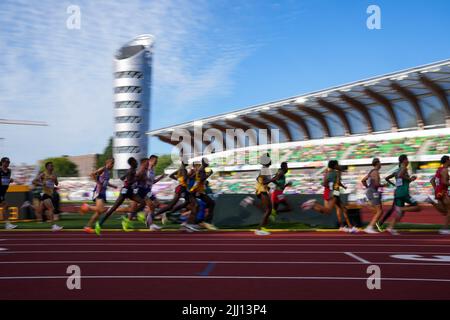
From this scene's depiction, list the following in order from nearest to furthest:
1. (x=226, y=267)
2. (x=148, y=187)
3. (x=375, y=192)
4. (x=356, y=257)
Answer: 1. (x=226, y=267)
2. (x=356, y=257)
3. (x=375, y=192)
4. (x=148, y=187)

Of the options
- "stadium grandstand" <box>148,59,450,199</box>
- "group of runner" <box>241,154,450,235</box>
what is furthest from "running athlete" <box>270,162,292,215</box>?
"stadium grandstand" <box>148,59,450,199</box>

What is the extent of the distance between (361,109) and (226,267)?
41.9 metres

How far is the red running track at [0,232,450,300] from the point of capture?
4973 millimetres

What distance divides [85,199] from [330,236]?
138 feet

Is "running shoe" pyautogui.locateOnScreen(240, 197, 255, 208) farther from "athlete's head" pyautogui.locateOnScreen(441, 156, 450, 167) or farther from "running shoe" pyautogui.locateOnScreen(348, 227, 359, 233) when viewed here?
"athlete's head" pyautogui.locateOnScreen(441, 156, 450, 167)

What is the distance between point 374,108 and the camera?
149ft

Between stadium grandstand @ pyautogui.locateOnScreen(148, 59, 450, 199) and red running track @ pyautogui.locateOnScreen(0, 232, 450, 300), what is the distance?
910 inches

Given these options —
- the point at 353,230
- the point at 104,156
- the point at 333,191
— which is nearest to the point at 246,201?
the point at 333,191

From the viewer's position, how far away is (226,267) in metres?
6.52

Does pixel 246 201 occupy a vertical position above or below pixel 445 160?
below

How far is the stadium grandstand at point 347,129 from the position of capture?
3781cm

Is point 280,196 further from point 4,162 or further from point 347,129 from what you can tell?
point 347,129

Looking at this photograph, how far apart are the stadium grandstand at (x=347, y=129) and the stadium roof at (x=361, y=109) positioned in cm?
8
